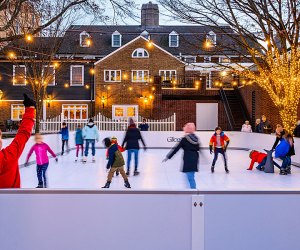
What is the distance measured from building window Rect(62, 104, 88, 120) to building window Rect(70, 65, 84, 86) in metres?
1.92

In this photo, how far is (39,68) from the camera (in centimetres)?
2708

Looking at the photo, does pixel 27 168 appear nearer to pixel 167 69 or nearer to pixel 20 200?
pixel 20 200

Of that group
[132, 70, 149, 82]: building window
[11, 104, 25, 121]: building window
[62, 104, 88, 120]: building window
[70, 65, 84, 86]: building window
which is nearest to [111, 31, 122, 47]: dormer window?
[70, 65, 84, 86]: building window

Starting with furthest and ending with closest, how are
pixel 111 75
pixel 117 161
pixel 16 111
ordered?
pixel 111 75, pixel 16 111, pixel 117 161

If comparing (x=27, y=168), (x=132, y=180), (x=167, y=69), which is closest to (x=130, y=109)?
(x=167, y=69)

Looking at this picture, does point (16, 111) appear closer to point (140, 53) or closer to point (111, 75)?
point (111, 75)

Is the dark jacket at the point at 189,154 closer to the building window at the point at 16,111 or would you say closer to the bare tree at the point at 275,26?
the bare tree at the point at 275,26

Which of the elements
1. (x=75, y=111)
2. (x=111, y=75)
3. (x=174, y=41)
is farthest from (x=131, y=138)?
(x=174, y=41)

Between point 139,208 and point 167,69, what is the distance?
34.4 m

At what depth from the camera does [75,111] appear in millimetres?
37875

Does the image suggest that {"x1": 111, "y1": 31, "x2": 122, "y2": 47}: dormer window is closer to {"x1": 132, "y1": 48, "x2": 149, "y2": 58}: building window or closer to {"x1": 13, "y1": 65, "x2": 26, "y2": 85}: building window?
{"x1": 132, "y1": 48, "x2": 149, "y2": 58}: building window

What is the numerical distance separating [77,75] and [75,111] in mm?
3132

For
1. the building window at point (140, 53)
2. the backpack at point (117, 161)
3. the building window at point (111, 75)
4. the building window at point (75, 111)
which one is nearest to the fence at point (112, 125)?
the building window at point (75, 111)

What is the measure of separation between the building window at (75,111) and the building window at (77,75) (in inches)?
75.5
